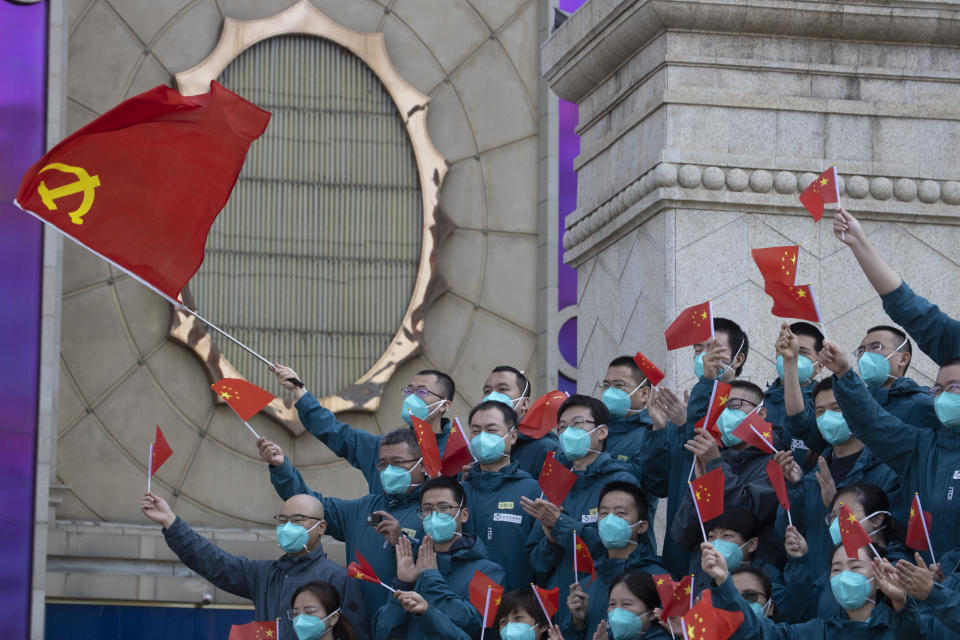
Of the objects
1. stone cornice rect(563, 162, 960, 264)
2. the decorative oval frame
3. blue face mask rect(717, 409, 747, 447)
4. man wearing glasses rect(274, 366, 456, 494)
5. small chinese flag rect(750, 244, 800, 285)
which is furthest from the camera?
the decorative oval frame

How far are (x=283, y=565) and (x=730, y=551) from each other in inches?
99.2

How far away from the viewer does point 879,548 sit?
8.98 metres

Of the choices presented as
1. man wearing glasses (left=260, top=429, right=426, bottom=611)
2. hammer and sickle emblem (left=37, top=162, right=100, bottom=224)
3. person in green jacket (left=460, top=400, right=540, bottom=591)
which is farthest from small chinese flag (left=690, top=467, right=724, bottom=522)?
hammer and sickle emblem (left=37, top=162, right=100, bottom=224)

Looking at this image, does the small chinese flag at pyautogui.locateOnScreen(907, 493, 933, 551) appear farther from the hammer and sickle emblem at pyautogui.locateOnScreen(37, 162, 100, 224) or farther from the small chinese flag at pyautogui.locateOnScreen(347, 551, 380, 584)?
the hammer and sickle emblem at pyautogui.locateOnScreen(37, 162, 100, 224)

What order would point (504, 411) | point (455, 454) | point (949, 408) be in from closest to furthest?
point (949, 408), point (504, 411), point (455, 454)

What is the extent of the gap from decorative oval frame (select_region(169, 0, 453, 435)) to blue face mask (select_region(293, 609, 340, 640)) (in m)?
8.94

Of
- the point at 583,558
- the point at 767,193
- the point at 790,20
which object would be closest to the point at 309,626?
the point at 583,558

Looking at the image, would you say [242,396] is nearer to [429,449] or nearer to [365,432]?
[365,432]

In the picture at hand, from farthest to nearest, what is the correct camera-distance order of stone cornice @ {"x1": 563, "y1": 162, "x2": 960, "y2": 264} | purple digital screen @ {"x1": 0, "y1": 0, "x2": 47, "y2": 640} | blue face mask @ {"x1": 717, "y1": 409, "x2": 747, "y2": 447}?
purple digital screen @ {"x1": 0, "y1": 0, "x2": 47, "y2": 640}, stone cornice @ {"x1": 563, "y1": 162, "x2": 960, "y2": 264}, blue face mask @ {"x1": 717, "y1": 409, "x2": 747, "y2": 447}

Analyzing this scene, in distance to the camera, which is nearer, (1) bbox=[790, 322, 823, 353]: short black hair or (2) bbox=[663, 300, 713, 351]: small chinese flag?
(2) bbox=[663, 300, 713, 351]: small chinese flag

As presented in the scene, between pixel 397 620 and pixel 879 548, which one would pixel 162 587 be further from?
pixel 879 548

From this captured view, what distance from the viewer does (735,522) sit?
9.78m

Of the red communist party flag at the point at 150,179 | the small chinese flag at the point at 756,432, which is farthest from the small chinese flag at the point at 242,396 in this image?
the small chinese flag at the point at 756,432

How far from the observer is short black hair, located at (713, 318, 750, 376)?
10.8 metres
